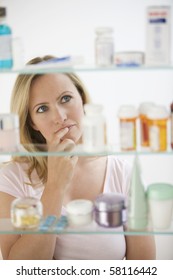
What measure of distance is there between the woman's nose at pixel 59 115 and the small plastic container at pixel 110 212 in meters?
0.23

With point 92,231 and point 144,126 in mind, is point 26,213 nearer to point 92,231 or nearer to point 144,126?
point 92,231

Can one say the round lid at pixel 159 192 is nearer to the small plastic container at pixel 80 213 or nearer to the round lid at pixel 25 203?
the small plastic container at pixel 80 213

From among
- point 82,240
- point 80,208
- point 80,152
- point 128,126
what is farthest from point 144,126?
point 82,240

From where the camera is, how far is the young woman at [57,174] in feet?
4.40

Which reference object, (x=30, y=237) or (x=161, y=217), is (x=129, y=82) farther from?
(x=30, y=237)

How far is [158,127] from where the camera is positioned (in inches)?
47.0

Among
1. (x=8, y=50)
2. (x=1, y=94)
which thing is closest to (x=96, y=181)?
(x=1, y=94)

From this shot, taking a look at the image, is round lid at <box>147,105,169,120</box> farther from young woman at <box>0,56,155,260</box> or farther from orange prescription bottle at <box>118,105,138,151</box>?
young woman at <box>0,56,155,260</box>

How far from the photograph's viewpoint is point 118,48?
141 cm

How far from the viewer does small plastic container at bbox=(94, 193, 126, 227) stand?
50.1 inches

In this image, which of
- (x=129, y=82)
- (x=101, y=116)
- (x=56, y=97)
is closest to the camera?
(x=101, y=116)

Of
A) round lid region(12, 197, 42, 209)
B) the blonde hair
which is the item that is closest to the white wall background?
the blonde hair

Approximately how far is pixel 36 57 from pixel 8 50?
7.0 inches

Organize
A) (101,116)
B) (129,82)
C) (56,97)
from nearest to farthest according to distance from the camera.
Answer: (101,116) → (56,97) → (129,82)
